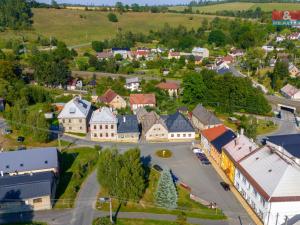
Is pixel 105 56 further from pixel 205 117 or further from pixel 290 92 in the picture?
pixel 205 117

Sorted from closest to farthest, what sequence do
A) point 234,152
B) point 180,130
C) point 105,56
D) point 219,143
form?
point 234,152
point 219,143
point 180,130
point 105,56

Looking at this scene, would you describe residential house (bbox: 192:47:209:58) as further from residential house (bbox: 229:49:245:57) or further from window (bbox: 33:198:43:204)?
window (bbox: 33:198:43:204)

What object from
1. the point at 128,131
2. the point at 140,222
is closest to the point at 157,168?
the point at 128,131

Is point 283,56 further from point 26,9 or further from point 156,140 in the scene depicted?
point 26,9

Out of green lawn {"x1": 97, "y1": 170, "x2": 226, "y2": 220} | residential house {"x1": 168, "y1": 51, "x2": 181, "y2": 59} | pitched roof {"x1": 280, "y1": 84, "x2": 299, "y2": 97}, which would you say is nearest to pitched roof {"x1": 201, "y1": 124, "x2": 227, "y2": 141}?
green lawn {"x1": 97, "y1": 170, "x2": 226, "y2": 220}

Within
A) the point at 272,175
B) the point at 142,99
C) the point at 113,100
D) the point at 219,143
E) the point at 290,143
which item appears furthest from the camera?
the point at 113,100

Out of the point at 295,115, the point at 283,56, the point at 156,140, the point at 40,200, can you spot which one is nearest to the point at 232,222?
the point at 40,200
